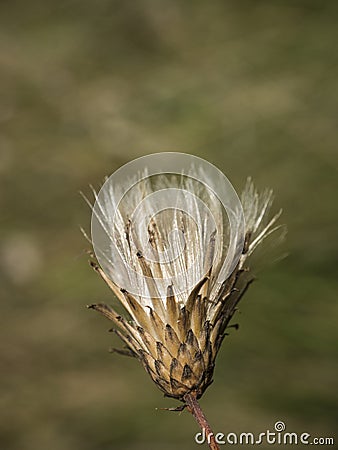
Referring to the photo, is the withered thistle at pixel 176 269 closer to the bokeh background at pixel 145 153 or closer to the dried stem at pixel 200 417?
the dried stem at pixel 200 417

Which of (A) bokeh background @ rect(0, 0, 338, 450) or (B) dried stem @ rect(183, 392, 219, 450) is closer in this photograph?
(B) dried stem @ rect(183, 392, 219, 450)

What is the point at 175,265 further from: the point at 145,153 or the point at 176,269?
the point at 145,153

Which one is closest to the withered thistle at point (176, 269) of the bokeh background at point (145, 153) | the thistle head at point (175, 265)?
the thistle head at point (175, 265)

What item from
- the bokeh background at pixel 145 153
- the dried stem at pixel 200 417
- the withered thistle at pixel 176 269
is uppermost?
the bokeh background at pixel 145 153

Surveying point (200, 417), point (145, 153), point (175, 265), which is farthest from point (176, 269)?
point (145, 153)

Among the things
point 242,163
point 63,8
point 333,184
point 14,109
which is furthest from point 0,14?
point 333,184

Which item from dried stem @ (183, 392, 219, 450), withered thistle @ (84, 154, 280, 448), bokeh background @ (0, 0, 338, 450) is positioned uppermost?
bokeh background @ (0, 0, 338, 450)

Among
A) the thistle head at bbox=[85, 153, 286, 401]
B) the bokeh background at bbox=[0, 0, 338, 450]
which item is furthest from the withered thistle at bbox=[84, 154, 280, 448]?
the bokeh background at bbox=[0, 0, 338, 450]

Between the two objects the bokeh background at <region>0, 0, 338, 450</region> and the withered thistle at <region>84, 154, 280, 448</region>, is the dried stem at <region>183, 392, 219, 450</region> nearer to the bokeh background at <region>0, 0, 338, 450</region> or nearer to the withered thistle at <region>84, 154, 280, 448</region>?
the withered thistle at <region>84, 154, 280, 448</region>
